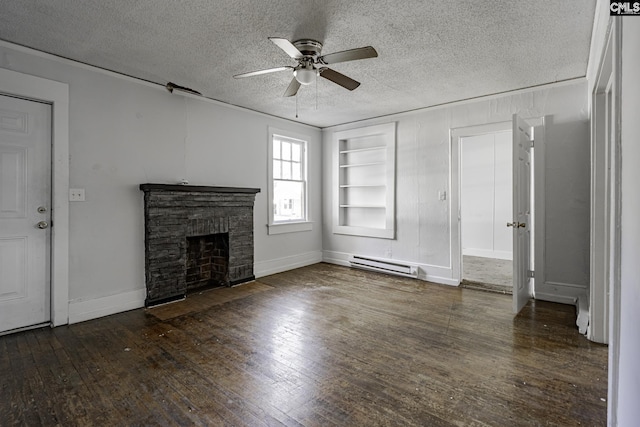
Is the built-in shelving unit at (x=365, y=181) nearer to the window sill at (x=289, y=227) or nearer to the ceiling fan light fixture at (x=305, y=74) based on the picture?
the window sill at (x=289, y=227)

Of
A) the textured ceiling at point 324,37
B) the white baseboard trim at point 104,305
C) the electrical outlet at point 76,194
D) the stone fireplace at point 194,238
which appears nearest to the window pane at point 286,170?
the stone fireplace at point 194,238

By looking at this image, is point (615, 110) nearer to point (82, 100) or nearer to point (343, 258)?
point (82, 100)

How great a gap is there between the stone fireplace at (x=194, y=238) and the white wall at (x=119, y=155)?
0.53 ft

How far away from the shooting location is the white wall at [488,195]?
6273mm

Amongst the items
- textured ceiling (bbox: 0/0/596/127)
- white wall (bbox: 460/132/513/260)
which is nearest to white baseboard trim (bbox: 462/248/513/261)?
white wall (bbox: 460/132/513/260)

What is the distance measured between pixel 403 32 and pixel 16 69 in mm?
3298

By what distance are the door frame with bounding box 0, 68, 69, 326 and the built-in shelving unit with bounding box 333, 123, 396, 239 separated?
12.6 feet

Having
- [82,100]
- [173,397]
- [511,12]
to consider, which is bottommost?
[173,397]

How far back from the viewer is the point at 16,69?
2793 mm

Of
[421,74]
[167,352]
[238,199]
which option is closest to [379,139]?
[421,74]

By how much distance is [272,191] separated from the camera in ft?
16.6

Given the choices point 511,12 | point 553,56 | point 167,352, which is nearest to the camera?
point 511,12

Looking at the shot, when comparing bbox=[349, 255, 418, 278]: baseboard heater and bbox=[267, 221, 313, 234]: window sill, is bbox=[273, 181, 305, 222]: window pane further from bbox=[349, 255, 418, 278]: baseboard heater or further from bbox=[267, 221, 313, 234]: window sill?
bbox=[349, 255, 418, 278]: baseboard heater

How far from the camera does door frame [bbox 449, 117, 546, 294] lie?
12.3 feet
